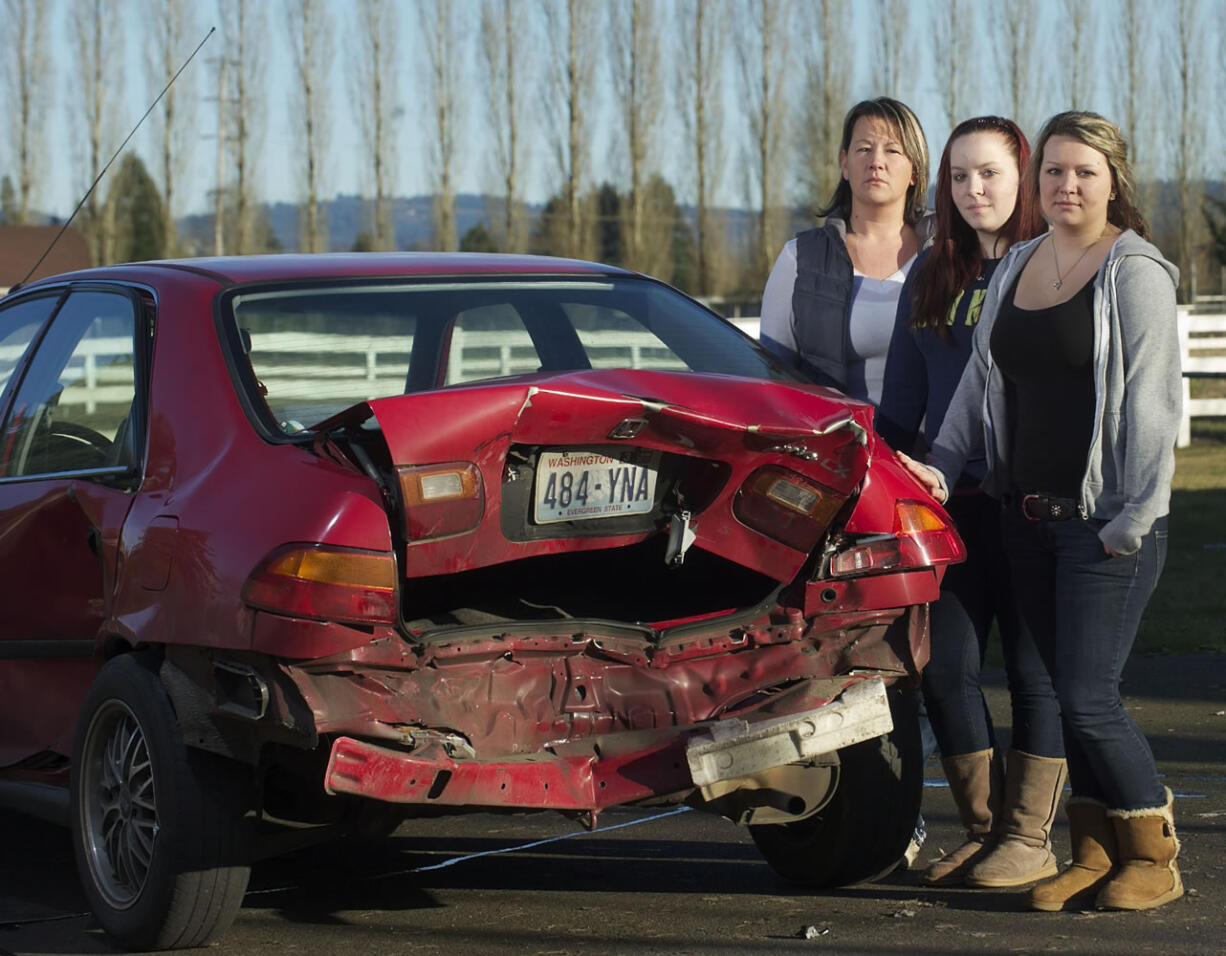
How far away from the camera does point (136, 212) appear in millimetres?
63406

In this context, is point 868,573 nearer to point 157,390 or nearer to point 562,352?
point 562,352

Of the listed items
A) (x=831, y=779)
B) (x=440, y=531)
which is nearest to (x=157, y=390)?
(x=440, y=531)

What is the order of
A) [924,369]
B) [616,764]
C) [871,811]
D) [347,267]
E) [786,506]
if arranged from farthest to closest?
1. [924,369]
2. [347,267]
3. [871,811]
4. [786,506]
5. [616,764]

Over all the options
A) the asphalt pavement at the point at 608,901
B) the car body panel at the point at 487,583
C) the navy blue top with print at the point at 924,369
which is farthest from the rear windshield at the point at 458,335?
the asphalt pavement at the point at 608,901

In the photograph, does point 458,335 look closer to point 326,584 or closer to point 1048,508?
point 326,584

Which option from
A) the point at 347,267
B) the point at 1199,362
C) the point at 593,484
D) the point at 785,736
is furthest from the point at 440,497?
the point at 1199,362

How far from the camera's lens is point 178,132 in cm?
5284

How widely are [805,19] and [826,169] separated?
432 centimetres

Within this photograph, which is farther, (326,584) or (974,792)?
(974,792)

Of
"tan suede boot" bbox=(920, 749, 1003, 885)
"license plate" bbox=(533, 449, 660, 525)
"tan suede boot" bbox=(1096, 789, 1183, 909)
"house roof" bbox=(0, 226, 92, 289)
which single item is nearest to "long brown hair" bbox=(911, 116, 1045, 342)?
"tan suede boot" bbox=(920, 749, 1003, 885)

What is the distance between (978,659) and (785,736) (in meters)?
1.07

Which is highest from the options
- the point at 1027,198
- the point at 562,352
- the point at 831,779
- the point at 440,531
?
the point at 1027,198

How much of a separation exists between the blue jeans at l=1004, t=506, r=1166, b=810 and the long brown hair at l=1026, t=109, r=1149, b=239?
74cm

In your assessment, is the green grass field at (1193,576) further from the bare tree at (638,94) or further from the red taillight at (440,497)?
the bare tree at (638,94)
